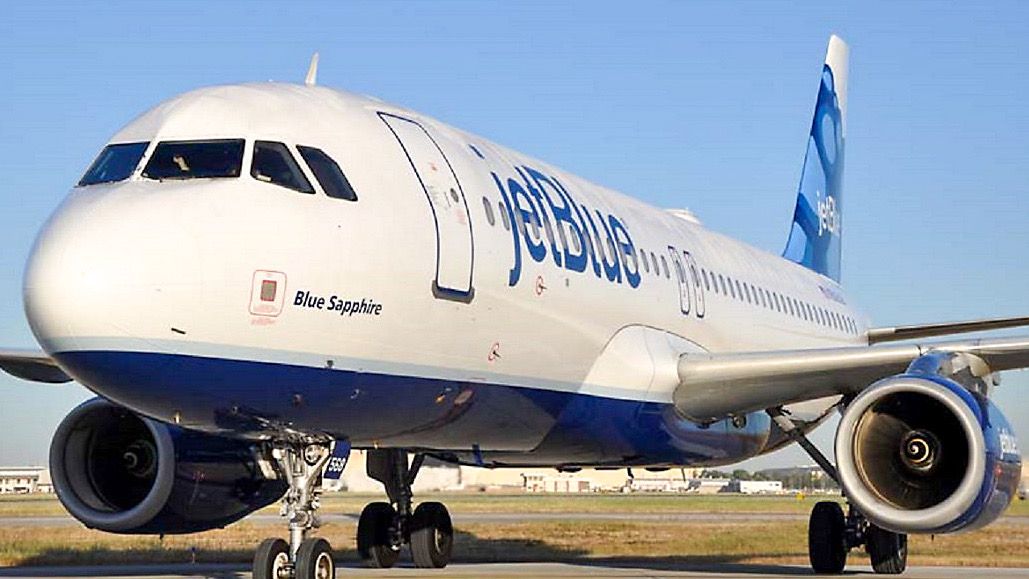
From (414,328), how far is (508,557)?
1114cm

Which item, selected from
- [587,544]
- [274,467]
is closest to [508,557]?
[587,544]

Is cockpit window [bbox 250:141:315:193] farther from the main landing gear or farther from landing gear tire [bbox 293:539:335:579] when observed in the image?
the main landing gear

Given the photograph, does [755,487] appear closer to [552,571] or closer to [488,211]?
[552,571]

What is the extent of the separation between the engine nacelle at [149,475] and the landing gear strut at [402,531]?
3759mm

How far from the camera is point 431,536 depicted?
18.4m

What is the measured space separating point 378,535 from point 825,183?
13372 millimetres

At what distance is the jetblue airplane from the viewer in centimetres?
1012

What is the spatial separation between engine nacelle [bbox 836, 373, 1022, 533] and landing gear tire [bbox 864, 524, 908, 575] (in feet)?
16.6

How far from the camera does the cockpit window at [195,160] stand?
1085 cm

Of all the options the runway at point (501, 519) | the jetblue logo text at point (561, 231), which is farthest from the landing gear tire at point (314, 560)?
the runway at point (501, 519)

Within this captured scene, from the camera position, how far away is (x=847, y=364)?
15.2 m

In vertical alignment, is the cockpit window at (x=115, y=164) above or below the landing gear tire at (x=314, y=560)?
above

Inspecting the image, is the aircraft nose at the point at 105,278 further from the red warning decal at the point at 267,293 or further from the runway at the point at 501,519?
the runway at the point at 501,519

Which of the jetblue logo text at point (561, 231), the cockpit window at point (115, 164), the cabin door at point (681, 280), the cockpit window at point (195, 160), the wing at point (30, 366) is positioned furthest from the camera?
the cabin door at point (681, 280)
